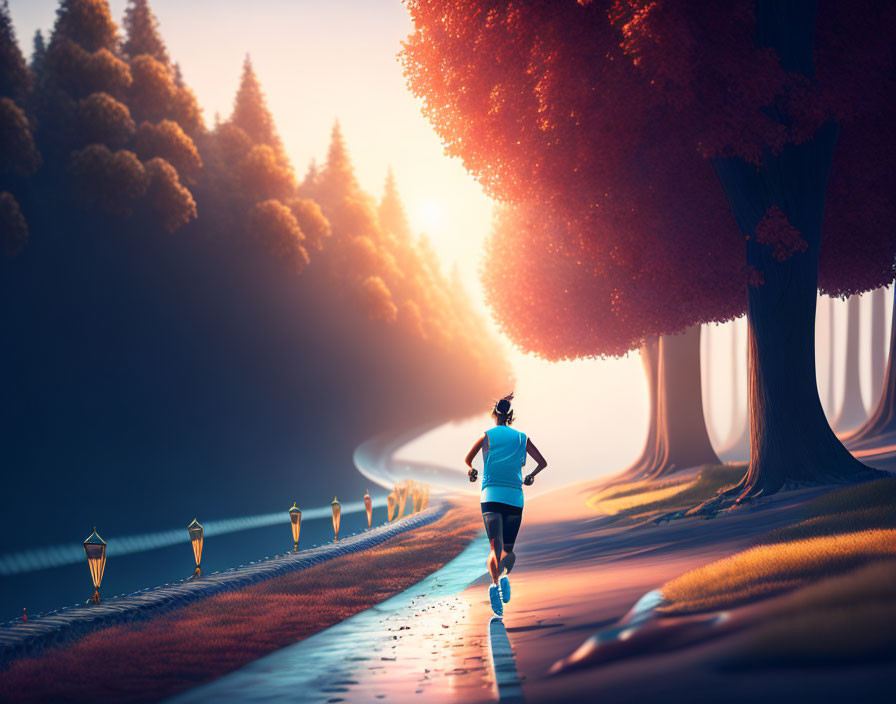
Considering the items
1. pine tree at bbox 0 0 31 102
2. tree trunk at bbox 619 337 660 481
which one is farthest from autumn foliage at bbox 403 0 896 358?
pine tree at bbox 0 0 31 102

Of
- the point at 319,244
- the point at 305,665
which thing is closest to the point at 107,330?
the point at 319,244

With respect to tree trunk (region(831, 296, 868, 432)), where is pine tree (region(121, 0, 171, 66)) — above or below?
above

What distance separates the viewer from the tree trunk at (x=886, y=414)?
28309mm

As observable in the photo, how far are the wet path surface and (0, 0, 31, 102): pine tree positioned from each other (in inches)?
1512

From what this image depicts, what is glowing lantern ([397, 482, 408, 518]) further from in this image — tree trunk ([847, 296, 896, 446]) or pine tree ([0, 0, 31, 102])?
pine tree ([0, 0, 31, 102])

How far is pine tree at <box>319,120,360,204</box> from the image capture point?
7031cm

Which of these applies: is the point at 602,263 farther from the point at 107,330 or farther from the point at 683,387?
the point at 107,330

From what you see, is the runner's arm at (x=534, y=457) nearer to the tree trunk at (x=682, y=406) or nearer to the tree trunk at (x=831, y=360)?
the tree trunk at (x=682, y=406)

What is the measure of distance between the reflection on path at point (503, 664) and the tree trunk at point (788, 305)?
7255 millimetres

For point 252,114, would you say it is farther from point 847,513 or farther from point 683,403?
point 847,513

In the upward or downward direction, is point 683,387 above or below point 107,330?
below

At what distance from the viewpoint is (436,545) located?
1850cm

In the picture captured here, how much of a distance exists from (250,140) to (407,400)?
72.3 ft

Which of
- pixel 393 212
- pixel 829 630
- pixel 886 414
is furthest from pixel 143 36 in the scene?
pixel 829 630
